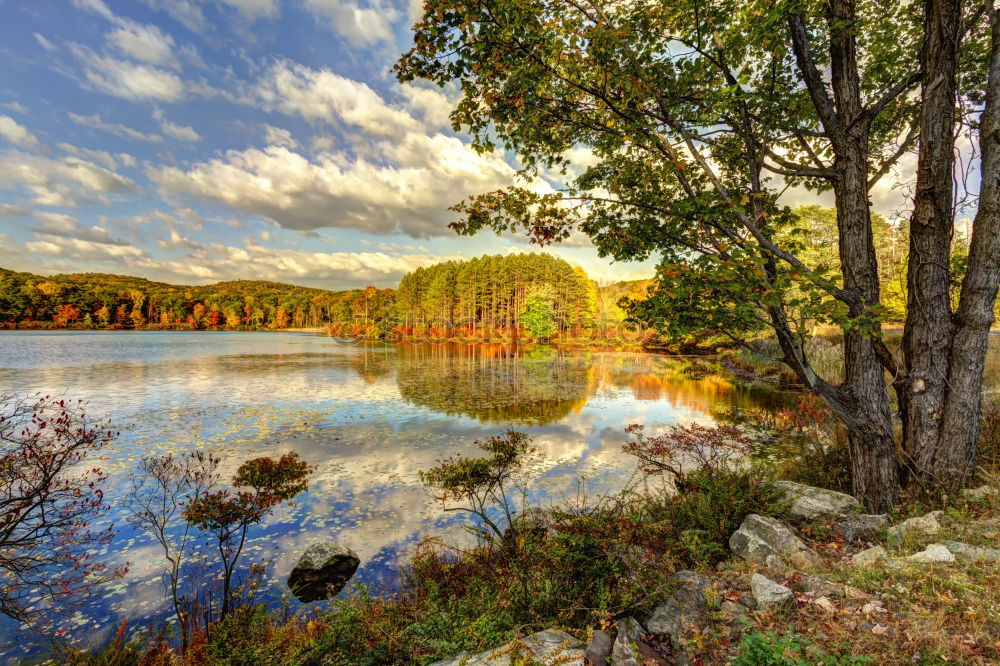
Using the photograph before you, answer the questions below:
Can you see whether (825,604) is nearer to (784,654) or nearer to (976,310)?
(784,654)

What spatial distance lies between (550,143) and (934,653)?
264 inches

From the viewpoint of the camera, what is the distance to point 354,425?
1544 centimetres

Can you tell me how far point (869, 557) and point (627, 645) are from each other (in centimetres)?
251

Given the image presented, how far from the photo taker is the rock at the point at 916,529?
3952mm

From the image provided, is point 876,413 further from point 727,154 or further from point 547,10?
point 547,10

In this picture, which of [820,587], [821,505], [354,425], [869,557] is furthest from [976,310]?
[354,425]

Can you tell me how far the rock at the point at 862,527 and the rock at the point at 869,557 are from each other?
62 cm

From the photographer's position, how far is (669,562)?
162 inches

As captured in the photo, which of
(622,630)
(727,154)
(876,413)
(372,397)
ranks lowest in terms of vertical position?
(372,397)

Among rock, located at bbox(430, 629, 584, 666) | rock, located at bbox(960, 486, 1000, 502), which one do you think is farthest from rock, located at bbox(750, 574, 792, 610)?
rock, located at bbox(960, 486, 1000, 502)

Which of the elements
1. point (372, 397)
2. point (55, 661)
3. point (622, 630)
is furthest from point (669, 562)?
point (372, 397)

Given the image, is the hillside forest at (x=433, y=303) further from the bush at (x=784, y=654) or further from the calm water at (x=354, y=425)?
the bush at (x=784, y=654)

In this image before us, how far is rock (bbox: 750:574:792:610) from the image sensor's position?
126 inches

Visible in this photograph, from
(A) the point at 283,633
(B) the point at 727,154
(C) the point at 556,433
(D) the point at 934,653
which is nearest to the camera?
(D) the point at 934,653
